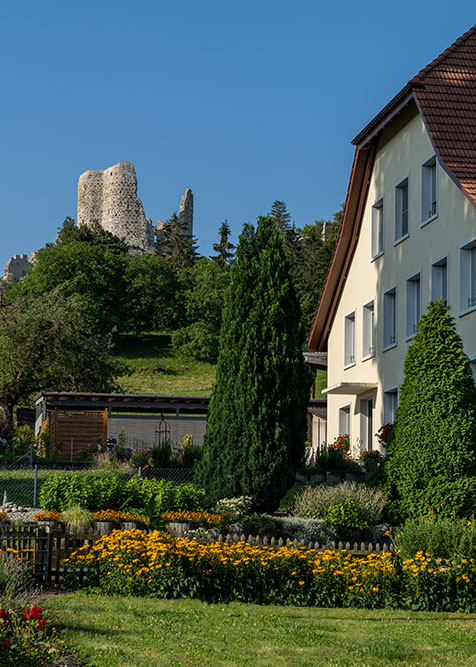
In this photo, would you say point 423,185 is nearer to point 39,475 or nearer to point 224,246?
point 39,475

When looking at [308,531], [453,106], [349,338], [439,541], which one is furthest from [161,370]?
[439,541]

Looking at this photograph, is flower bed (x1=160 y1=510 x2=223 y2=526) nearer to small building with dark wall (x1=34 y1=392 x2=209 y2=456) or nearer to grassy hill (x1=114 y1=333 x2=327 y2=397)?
small building with dark wall (x1=34 y1=392 x2=209 y2=456)

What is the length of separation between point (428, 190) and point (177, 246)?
81365mm

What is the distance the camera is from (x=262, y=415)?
16875 millimetres

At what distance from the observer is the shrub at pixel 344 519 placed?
48.6 feet

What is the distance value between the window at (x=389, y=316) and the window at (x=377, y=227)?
140 centimetres

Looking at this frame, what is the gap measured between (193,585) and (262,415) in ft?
19.7

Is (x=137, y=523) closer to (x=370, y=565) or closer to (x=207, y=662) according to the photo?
(x=370, y=565)

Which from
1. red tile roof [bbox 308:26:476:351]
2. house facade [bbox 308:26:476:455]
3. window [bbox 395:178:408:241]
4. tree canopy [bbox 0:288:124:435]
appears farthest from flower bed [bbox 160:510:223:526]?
tree canopy [bbox 0:288:124:435]

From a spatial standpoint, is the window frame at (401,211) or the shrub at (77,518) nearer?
the shrub at (77,518)

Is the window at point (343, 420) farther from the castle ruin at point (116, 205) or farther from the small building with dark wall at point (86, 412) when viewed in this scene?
the castle ruin at point (116, 205)

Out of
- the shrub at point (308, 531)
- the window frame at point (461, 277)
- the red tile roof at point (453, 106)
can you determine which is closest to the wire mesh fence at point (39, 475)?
the shrub at point (308, 531)

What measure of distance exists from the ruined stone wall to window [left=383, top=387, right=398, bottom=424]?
249 feet

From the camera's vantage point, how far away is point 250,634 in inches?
366
